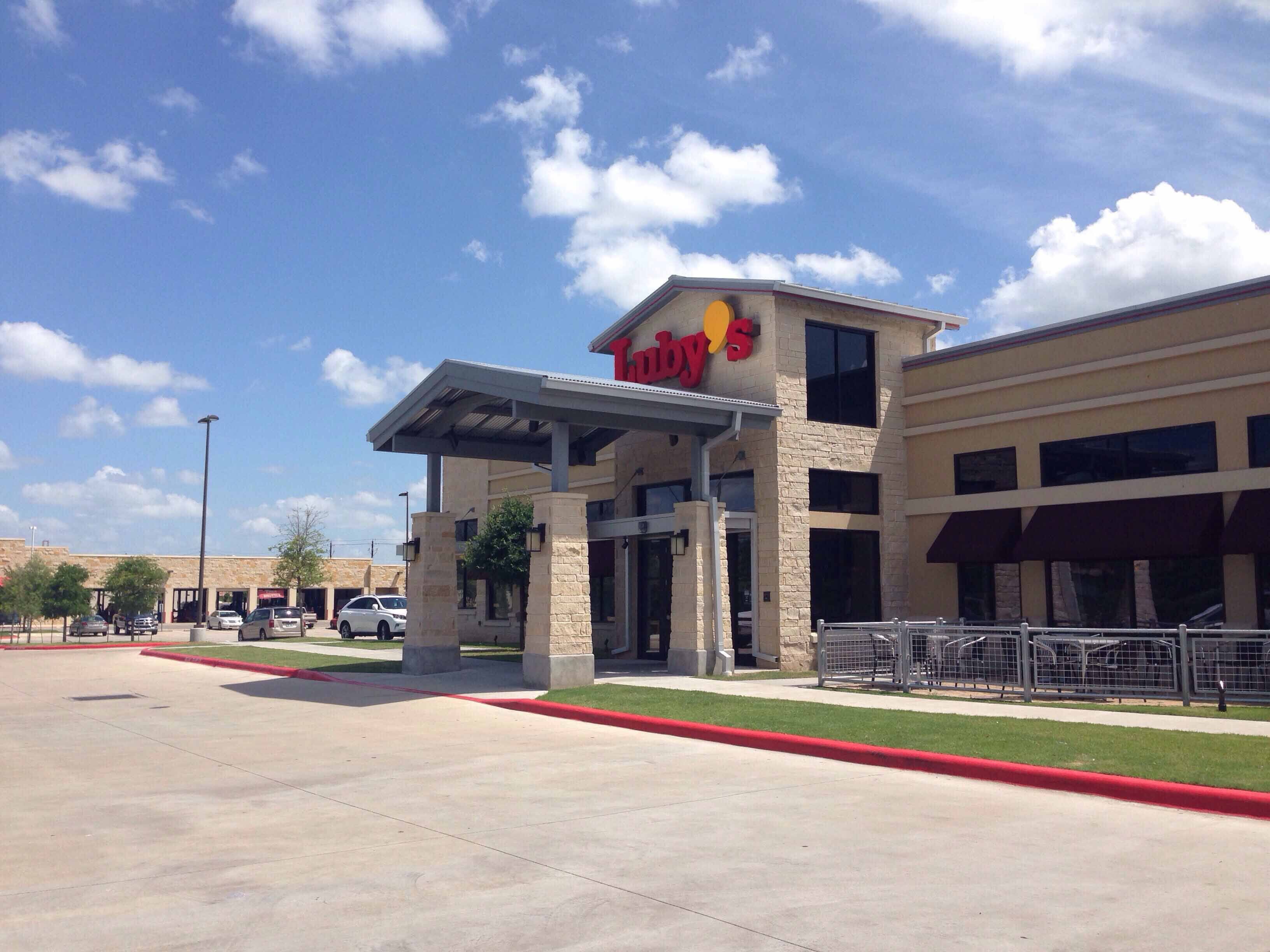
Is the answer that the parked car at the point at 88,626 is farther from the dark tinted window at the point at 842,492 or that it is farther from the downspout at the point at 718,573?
the dark tinted window at the point at 842,492

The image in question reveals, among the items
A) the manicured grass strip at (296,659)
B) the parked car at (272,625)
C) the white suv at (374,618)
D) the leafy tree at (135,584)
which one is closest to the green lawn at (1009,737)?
the manicured grass strip at (296,659)

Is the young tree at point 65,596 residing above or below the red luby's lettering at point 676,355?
below

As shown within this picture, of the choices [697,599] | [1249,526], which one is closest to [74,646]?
[697,599]

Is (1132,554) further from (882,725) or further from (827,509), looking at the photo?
(882,725)

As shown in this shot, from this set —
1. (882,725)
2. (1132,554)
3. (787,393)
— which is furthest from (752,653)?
(882,725)

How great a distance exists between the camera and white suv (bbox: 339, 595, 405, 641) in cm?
4250

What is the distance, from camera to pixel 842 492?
2347 cm

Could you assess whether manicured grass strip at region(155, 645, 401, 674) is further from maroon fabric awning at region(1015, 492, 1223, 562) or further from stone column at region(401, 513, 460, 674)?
maroon fabric awning at region(1015, 492, 1223, 562)

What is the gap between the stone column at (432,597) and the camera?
22125 mm

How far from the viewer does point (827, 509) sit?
23156mm

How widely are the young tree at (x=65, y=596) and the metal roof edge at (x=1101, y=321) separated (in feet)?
137

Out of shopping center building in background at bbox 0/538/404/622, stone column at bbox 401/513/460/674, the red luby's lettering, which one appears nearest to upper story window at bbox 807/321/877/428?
the red luby's lettering

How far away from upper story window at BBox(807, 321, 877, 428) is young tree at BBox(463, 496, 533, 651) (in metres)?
9.89

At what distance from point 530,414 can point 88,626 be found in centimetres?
4381
